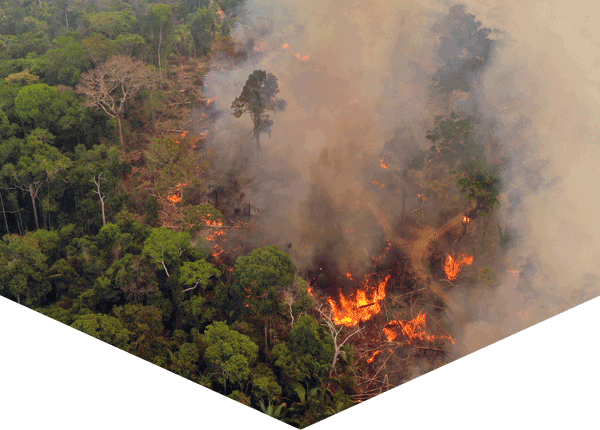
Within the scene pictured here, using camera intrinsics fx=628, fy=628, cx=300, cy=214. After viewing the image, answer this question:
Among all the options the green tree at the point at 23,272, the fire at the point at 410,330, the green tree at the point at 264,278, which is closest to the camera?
the green tree at the point at 264,278

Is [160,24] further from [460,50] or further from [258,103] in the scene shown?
[460,50]

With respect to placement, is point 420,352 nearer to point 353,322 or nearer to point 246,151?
point 353,322

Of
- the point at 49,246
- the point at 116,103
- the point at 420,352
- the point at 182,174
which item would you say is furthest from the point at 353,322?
the point at 116,103

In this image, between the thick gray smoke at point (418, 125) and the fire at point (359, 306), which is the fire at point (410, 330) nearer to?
the fire at point (359, 306)

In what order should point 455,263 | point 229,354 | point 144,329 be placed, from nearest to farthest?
1. point 229,354
2. point 144,329
3. point 455,263

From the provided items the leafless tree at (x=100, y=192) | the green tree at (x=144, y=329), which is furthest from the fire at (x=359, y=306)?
the leafless tree at (x=100, y=192)

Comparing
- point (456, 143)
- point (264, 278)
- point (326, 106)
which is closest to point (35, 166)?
point (264, 278)

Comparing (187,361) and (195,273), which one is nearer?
(187,361)
